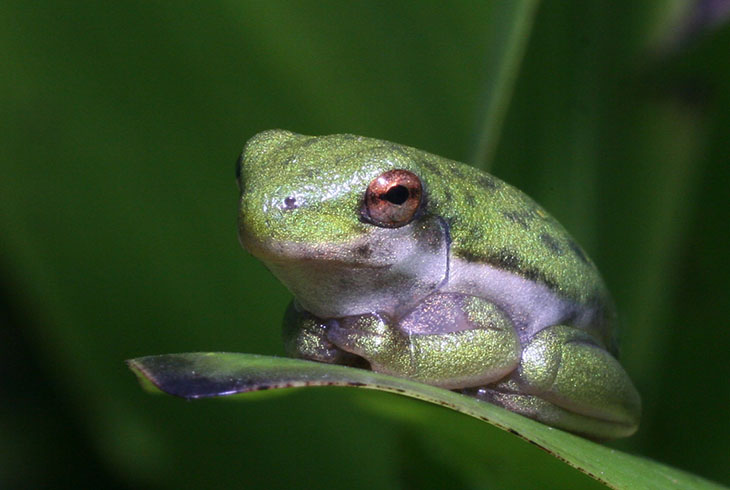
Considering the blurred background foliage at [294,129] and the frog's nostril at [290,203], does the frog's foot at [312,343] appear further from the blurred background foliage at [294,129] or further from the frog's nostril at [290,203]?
the frog's nostril at [290,203]

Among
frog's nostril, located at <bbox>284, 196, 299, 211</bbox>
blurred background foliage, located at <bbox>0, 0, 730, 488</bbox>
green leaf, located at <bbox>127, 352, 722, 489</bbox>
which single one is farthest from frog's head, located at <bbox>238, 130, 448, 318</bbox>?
green leaf, located at <bbox>127, 352, 722, 489</bbox>

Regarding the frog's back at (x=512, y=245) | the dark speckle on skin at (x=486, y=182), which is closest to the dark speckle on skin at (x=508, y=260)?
the frog's back at (x=512, y=245)

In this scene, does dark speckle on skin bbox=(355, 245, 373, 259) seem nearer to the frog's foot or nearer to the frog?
the frog

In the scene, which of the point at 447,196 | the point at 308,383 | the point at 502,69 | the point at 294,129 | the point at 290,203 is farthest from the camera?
the point at 294,129

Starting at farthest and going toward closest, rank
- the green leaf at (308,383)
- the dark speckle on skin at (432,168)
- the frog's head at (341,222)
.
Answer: the dark speckle on skin at (432,168)
the frog's head at (341,222)
the green leaf at (308,383)

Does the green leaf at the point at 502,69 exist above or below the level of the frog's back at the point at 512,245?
above

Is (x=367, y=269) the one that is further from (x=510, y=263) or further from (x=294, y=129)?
(x=294, y=129)

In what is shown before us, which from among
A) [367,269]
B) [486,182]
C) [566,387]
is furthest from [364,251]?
[566,387]

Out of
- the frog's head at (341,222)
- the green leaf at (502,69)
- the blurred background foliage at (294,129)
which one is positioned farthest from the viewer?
the blurred background foliage at (294,129)
